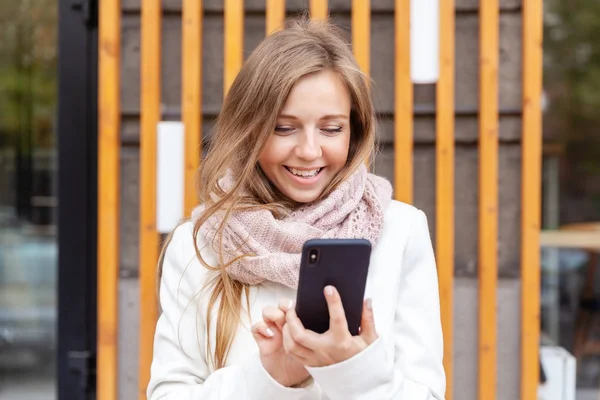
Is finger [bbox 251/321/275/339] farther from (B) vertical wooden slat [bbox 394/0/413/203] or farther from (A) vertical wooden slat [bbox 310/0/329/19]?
(A) vertical wooden slat [bbox 310/0/329/19]

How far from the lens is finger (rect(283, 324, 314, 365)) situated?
1.24 metres

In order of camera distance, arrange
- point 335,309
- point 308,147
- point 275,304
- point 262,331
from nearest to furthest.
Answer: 1. point 335,309
2. point 262,331
3. point 308,147
4. point 275,304

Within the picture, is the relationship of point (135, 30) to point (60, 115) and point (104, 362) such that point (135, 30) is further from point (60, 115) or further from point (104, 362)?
point (104, 362)

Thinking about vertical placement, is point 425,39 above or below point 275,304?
above

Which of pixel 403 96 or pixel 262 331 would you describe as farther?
pixel 403 96

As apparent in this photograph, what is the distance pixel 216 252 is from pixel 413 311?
43cm

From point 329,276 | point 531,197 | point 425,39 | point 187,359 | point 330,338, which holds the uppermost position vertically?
point 425,39

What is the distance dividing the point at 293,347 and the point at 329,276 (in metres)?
0.13

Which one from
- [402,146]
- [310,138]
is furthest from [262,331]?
[402,146]

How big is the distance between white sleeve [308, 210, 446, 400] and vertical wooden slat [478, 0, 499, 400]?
2.65 ft

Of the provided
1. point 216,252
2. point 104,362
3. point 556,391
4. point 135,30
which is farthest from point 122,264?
point 556,391

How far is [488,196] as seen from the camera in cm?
238

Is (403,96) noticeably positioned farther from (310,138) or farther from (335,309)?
(335,309)

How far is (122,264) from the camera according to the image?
2506 millimetres
